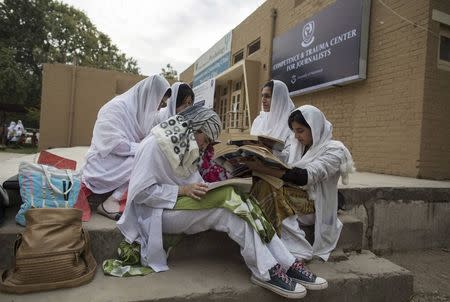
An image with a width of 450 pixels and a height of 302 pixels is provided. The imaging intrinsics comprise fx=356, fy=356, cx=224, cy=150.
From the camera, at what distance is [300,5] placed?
27.3ft

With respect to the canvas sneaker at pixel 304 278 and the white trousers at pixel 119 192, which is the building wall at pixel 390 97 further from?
the white trousers at pixel 119 192

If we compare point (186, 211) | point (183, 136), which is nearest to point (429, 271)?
point (186, 211)

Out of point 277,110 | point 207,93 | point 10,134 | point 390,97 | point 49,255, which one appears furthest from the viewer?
point 10,134

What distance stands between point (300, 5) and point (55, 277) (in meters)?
8.10

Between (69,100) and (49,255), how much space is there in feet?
46.5

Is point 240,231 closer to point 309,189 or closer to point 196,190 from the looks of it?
point 196,190

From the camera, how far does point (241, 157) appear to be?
235 cm

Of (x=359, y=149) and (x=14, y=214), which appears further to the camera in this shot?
(x=359, y=149)

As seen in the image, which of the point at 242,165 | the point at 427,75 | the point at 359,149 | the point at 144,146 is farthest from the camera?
the point at 359,149

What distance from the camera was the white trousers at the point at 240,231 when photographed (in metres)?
2.04

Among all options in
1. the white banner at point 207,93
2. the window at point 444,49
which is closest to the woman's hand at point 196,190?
the window at point 444,49

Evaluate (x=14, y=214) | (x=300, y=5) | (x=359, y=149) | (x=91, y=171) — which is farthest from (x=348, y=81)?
(x=14, y=214)

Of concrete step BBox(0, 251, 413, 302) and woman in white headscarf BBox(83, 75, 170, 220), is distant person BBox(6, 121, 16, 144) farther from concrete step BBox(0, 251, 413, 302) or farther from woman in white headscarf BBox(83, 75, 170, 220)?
concrete step BBox(0, 251, 413, 302)

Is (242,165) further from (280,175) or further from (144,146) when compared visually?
(144,146)
